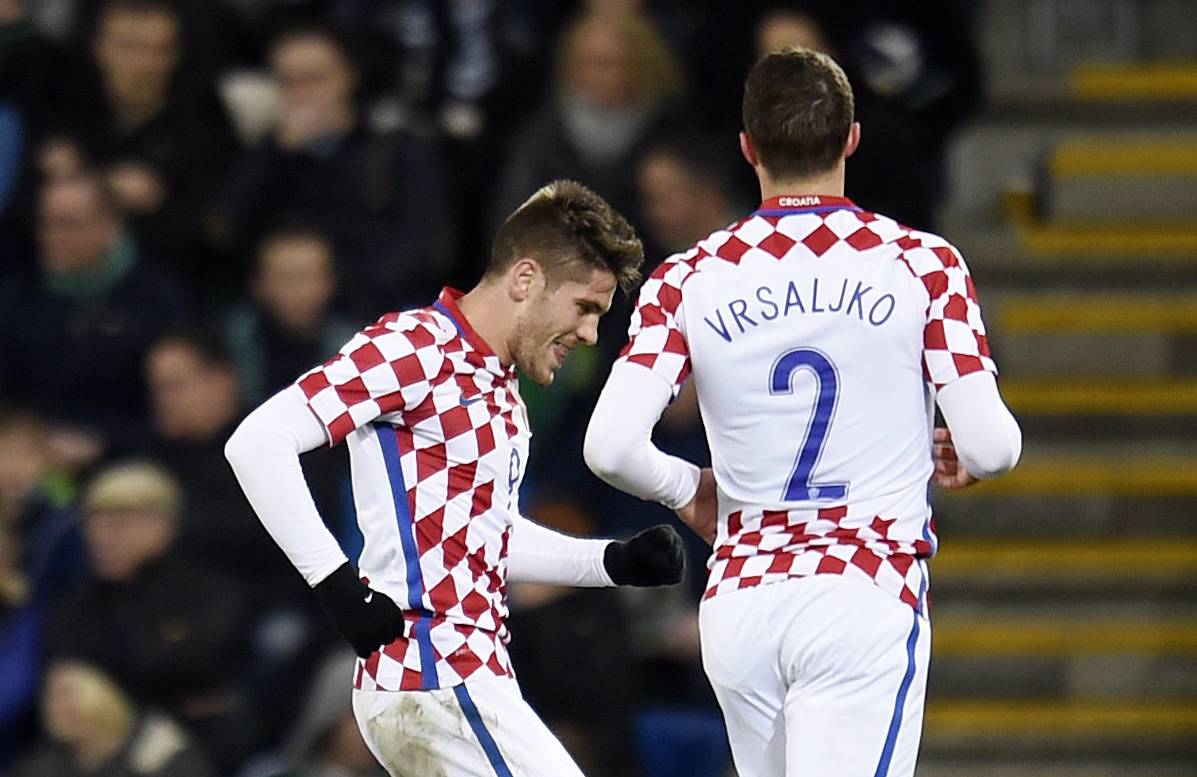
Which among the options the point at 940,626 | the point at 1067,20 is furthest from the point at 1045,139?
the point at 940,626

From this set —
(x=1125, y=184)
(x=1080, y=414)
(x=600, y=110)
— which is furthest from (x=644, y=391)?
(x=1125, y=184)

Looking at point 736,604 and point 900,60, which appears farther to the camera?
point 900,60

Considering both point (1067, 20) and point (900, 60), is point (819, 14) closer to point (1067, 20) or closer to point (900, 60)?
point (900, 60)

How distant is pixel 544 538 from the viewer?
4238mm

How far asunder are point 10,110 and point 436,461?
160 inches

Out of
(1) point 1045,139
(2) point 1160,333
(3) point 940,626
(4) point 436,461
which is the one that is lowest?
(3) point 940,626

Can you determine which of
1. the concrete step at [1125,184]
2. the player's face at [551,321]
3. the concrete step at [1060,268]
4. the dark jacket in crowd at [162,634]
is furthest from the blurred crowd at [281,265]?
the player's face at [551,321]

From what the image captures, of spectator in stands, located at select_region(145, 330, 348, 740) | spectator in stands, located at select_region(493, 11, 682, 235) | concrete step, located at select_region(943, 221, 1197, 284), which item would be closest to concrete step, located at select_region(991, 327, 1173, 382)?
concrete step, located at select_region(943, 221, 1197, 284)

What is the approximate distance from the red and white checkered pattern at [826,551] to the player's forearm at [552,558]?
37 centimetres

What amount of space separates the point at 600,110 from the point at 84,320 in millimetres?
1629

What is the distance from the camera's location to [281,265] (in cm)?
704

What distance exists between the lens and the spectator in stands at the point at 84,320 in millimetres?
7070

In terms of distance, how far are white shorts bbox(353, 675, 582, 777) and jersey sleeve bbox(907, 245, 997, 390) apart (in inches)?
33.9

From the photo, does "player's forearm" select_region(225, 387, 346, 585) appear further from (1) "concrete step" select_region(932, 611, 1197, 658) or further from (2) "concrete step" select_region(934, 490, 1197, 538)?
(2) "concrete step" select_region(934, 490, 1197, 538)
